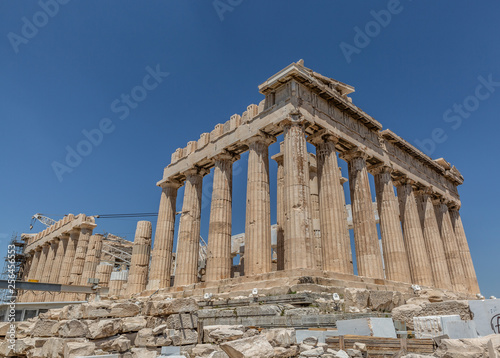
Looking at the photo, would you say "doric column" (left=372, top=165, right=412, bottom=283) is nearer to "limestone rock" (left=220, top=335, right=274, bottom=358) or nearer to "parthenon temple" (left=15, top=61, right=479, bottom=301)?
"parthenon temple" (left=15, top=61, right=479, bottom=301)

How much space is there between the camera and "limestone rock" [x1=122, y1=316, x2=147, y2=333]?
8578 mm

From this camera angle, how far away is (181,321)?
8547mm

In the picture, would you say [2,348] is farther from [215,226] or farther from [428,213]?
[428,213]

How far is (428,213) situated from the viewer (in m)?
27.1

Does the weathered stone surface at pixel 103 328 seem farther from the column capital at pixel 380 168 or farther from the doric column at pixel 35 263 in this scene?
the doric column at pixel 35 263

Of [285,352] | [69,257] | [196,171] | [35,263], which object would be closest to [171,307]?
[285,352]

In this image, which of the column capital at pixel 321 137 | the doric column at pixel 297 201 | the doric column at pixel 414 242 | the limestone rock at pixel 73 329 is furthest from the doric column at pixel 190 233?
the doric column at pixel 414 242

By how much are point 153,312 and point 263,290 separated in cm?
689

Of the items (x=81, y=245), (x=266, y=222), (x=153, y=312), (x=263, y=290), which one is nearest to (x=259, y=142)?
(x=266, y=222)

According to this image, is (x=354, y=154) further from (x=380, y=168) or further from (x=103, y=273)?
(x=103, y=273)

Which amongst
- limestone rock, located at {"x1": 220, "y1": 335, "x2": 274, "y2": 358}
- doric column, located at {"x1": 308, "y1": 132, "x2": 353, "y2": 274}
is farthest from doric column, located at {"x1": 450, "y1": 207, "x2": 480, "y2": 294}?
limestone rock, located at {"x1": 220, "y1": 335, "x2": 274, "y2": 358}

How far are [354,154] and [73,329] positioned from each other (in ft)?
59.4

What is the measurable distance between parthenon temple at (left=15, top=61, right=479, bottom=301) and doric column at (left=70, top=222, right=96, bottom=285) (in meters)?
7.51

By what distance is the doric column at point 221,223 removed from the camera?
19.5 meters
